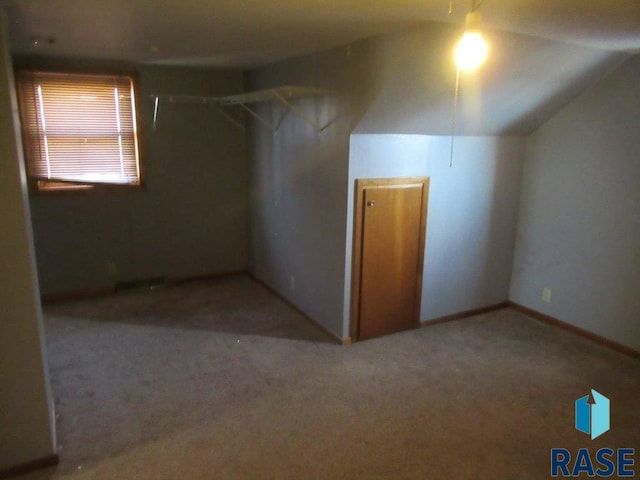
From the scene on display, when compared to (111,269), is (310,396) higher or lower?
lower

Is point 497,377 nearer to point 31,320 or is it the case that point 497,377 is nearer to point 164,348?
point 164,348

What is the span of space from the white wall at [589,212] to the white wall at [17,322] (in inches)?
150

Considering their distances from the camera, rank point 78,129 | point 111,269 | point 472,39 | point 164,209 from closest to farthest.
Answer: point 472,39 → point 78,129 → point 111,269 → point 164,209

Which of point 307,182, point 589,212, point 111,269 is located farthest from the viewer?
point 111,269

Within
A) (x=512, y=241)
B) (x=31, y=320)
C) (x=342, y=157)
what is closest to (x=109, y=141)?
(x=342, y=157)

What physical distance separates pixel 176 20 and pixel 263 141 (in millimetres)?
2157

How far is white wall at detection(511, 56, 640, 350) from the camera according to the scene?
340 centimetres

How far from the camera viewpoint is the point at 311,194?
3811 mm

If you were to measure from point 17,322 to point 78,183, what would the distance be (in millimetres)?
2579

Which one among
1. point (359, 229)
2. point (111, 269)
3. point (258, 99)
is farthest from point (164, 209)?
point (359, 229)

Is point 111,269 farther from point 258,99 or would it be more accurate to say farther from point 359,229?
point 359,229

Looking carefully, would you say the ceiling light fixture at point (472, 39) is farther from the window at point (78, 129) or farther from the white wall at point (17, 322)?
the window at point (78, 129)

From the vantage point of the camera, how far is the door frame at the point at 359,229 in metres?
3.36

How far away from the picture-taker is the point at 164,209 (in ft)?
15.5
